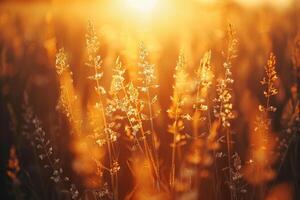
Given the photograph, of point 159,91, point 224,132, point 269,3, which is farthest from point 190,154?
point 269,3

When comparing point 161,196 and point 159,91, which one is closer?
point 161,196

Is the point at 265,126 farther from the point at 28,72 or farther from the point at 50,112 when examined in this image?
the point at 28,72

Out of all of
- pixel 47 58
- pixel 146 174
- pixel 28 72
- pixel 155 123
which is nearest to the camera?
pixel 146 174

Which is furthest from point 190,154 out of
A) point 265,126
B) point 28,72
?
point 28,72

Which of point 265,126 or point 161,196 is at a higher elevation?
point 265,126

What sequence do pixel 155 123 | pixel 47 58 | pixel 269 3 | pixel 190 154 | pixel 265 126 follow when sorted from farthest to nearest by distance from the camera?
pixel 269 3 < pixel 47 58 < pixel 155 123 < pixel 190 154 < pixel 265 126

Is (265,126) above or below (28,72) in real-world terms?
below

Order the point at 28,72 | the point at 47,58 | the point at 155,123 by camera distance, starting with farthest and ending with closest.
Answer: the point at 47,58 < the point at 28,72 < the point at 155,123

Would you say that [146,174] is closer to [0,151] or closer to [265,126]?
[265,126]

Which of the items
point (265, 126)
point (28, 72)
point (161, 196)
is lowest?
point (161, 196)
